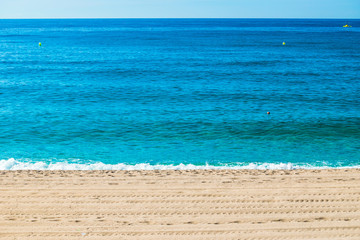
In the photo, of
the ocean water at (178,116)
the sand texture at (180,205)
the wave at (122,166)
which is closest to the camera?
the sand texture at (180,205)

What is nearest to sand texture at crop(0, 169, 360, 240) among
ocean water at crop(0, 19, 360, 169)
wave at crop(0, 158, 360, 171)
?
wave at crop(0, 158, 360, 171)

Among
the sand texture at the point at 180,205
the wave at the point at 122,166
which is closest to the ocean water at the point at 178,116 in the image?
the wave at the point at 122,166

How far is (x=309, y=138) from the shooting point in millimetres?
18156

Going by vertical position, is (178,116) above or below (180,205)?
below

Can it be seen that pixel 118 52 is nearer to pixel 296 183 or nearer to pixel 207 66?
pixel 207 66

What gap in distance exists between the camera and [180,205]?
984cm

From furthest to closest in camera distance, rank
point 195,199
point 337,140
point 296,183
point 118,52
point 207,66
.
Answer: point 118,52, point 207,66, point 337,140, point 296,183, point 195,199

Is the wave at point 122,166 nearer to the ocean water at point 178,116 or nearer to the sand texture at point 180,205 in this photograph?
the ocean water at point 178,116

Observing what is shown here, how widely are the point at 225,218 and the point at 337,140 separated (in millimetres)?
11272

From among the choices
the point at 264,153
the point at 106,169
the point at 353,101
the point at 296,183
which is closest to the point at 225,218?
the point at 296,183

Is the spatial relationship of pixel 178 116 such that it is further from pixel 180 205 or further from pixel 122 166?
pixel 180 205

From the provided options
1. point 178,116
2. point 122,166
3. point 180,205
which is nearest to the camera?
point 180,205

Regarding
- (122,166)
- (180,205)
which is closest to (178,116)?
(122,166)

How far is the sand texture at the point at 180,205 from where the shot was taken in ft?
27.8
